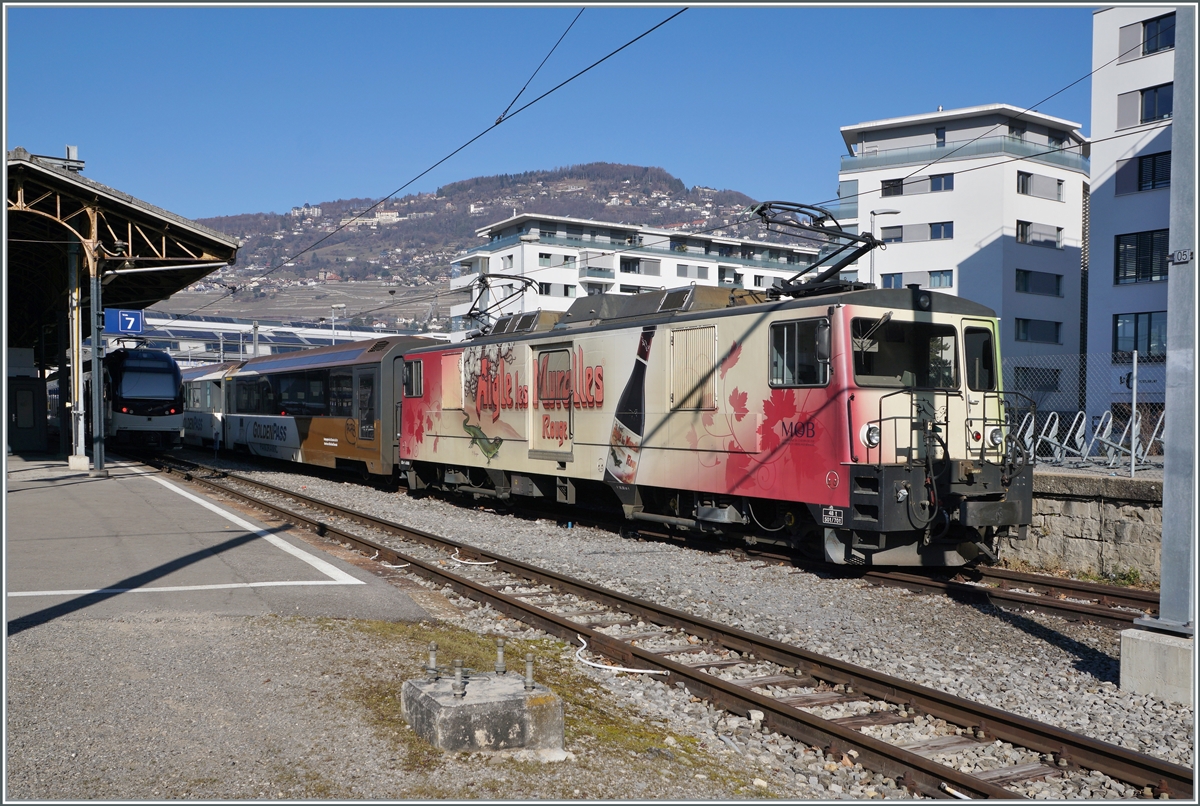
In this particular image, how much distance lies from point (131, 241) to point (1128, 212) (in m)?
29.8

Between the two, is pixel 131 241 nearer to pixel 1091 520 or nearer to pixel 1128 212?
pixel 1091 520

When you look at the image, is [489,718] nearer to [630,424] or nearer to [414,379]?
[630,424]

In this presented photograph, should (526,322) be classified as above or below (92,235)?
below

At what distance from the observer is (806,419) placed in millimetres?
10414

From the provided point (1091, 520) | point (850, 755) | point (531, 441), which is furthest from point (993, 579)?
point (531, 441)

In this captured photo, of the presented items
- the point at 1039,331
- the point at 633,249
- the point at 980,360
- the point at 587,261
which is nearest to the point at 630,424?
the point at 980,360

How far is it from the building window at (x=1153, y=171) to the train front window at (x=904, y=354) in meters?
24.0

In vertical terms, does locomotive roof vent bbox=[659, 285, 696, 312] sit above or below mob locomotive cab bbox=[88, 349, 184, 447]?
above

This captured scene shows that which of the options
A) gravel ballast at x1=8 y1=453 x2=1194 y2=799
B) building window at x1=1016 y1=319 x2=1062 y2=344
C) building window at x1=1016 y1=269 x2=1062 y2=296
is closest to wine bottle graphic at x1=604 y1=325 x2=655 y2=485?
gravel ballast at x1=8 y1=453 x2=1194 y2=799

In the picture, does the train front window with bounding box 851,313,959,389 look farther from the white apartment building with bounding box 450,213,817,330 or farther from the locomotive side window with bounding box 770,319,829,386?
the white apartment building with bounding box 450,213,817,330

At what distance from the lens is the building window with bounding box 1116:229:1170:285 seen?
1182 inches

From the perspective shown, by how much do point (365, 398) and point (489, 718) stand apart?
639 inches

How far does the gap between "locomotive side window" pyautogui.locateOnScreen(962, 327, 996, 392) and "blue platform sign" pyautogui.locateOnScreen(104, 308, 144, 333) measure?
21396mm

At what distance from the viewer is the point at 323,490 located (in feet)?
68.5
